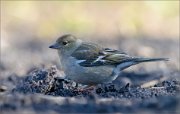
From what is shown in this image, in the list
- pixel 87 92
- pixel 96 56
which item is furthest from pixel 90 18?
pixel 87 92

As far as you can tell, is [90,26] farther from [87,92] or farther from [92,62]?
[87,92]

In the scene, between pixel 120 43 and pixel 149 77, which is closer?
pixel 149 77

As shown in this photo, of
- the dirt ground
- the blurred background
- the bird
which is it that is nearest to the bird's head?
the bird

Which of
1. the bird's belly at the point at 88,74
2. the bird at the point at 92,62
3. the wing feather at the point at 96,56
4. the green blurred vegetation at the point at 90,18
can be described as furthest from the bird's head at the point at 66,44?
the green blurred vegetation at the point at 90,18

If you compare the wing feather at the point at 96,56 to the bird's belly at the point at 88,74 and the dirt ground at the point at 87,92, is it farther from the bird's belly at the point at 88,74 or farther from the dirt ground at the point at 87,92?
the dirt ground at the point at 87,92

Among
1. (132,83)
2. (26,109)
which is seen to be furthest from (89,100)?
(132,83)

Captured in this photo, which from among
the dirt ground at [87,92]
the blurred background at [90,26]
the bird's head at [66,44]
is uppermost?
the blurred background at [90,26]

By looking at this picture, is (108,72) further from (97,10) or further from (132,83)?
(97,10)
